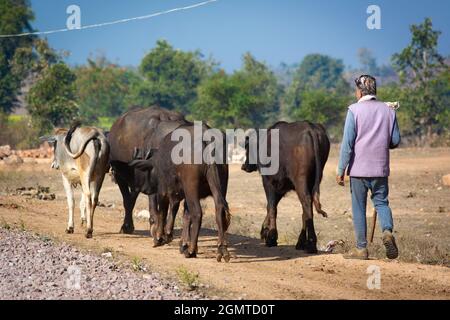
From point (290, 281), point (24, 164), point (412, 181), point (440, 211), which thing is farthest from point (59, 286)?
point (24, 164)

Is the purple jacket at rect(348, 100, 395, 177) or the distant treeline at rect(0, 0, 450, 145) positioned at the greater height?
the distant treeline at rect(0, 0, 450, 145)

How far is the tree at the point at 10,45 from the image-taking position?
6322 centimetres

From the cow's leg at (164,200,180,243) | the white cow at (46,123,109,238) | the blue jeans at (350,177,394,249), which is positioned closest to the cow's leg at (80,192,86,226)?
the white cow at (46,123,109,238)

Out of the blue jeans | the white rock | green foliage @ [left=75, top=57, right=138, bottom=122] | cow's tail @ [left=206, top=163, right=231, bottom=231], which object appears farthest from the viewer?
green foliage @ [left=75, top=57, right=138, bottom=122]

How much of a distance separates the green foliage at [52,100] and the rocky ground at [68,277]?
122ft

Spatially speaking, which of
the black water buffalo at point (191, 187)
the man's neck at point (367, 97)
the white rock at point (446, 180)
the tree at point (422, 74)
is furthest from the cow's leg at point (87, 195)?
the tree at point (422, 74)

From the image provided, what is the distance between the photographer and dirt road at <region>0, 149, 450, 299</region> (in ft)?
31.3

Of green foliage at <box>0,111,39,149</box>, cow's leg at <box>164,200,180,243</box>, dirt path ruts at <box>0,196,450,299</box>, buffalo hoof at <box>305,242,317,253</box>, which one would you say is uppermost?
green foliage at <box>0,111,39,149</box>

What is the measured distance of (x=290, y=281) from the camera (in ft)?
32.5

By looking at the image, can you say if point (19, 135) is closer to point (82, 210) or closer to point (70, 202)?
point (82, 210)

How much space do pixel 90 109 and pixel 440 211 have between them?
57009 millimetres

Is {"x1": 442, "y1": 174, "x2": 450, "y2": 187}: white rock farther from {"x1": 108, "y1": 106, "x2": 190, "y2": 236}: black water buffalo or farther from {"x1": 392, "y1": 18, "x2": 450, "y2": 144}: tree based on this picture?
{"x1": 392, "y1": 18, "x2": 450, "y2": 144}: tree

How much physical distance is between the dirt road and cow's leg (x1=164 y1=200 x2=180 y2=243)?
0.19 metres

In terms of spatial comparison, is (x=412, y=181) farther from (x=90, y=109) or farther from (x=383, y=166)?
(x=90, y=109)
